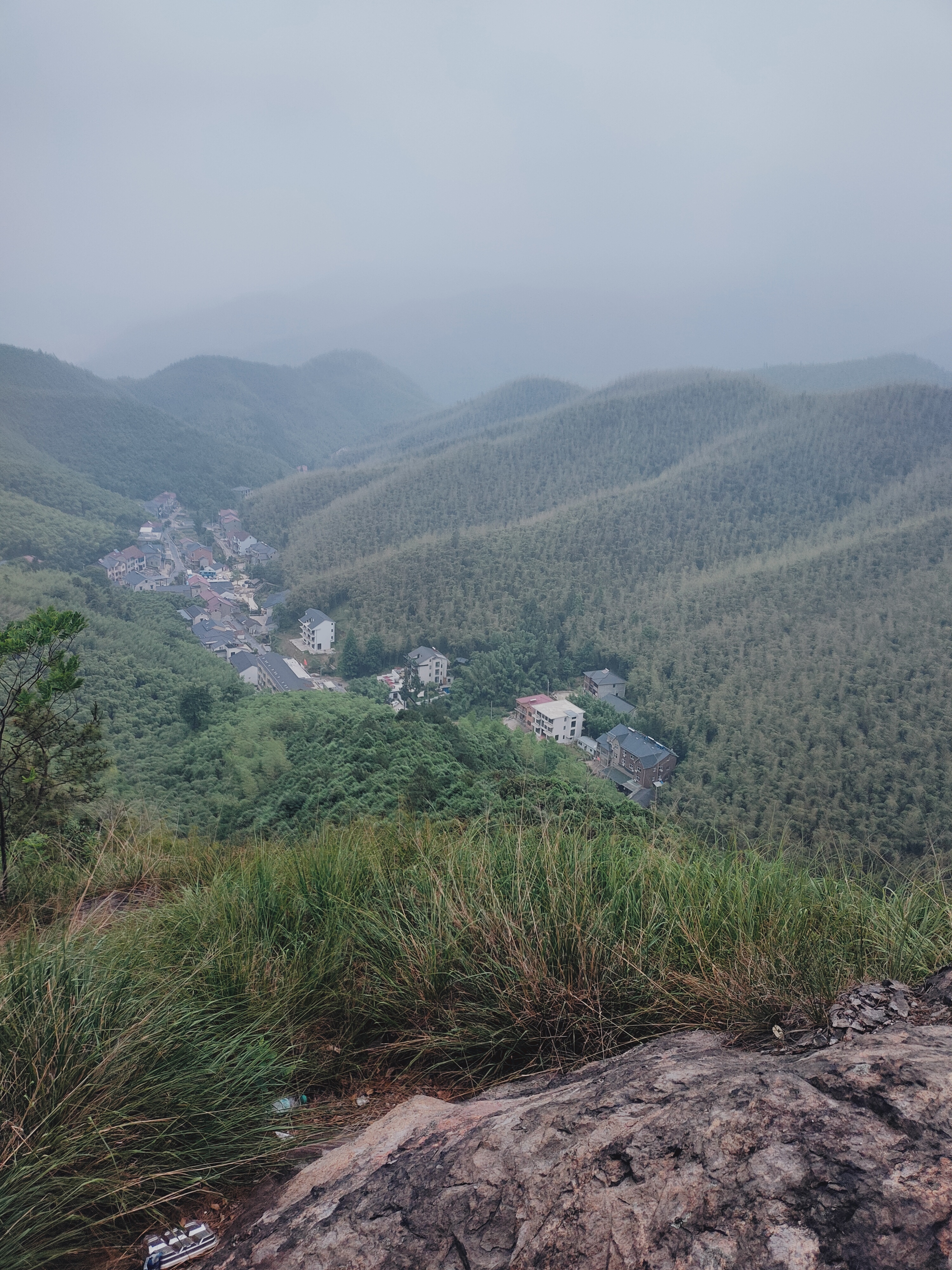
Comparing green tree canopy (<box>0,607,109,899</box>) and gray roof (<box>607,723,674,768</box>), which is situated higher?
green tree canopy (<box>0,607,109,899</box>)

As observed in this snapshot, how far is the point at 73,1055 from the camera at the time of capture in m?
1.38

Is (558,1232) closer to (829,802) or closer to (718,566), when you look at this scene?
(829,802)

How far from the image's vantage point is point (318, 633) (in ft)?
138

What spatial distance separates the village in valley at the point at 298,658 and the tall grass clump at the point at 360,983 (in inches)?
760

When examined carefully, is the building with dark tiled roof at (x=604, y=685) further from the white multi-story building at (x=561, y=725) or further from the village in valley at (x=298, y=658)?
the white multi-story building at (x=561, y=725)

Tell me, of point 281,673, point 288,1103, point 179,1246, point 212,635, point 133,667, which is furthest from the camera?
point 212,635

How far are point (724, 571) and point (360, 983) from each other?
54211mm

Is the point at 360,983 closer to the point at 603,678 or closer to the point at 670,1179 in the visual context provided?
the point at 670,1179

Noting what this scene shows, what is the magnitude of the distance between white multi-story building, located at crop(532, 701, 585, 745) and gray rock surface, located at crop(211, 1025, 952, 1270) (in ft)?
98.2

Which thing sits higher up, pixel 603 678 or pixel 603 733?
pixel 603 678

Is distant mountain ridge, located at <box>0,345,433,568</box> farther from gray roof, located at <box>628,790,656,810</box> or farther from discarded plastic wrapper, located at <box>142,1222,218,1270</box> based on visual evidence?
discarded plastic wrapper, located at <box>142,1222,218,1270</box>

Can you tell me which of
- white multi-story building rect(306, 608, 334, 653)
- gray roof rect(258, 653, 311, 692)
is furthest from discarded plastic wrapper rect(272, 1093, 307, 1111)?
white multi-story building rect(306, 608, 334, 653)

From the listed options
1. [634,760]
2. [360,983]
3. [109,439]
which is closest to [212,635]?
[634,760]

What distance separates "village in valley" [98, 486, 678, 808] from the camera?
2888 centimetres
